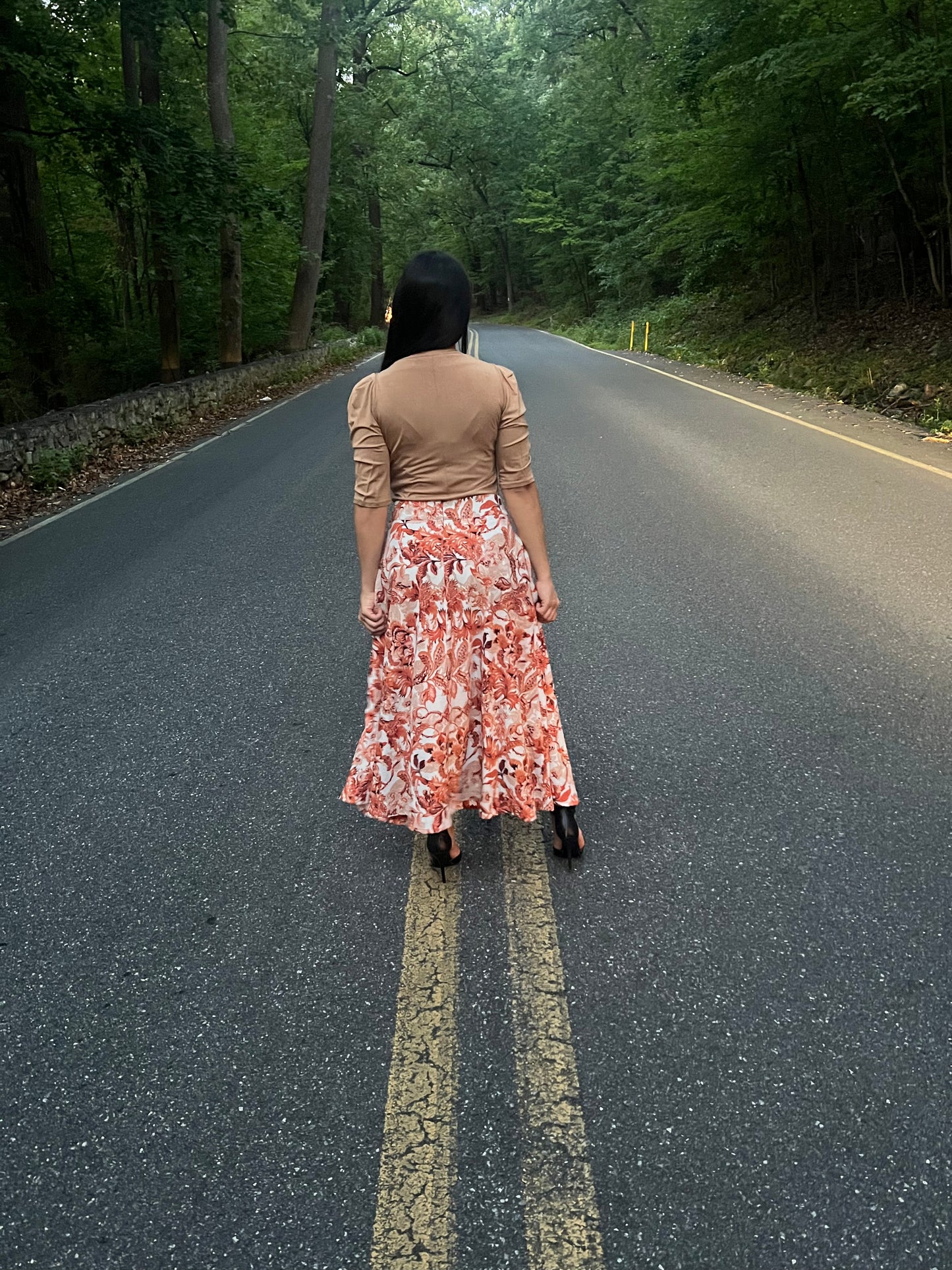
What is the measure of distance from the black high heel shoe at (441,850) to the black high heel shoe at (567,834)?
360 mm

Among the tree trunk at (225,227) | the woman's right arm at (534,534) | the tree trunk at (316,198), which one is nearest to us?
the woman's right arm at (534,534)

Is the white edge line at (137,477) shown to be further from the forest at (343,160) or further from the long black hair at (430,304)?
the long black hair at (430,304)

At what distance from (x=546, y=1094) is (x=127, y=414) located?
39.2ft

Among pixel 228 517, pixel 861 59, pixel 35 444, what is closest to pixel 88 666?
pixel 228 517

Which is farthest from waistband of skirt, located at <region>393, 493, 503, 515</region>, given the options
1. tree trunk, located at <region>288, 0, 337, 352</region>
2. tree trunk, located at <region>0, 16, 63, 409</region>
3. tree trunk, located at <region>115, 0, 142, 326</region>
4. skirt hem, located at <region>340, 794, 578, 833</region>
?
tree trunk, located at <region>288, 0, 337, 352</region>

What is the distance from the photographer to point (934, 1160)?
76.4 inches

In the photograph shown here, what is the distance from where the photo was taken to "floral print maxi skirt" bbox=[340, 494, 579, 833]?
2779mm

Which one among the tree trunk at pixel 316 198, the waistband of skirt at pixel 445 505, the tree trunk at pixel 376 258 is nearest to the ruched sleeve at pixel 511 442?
the waistband of skirt at pixel 445 505

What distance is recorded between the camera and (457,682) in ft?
9.43

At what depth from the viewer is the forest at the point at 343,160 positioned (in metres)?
13.0

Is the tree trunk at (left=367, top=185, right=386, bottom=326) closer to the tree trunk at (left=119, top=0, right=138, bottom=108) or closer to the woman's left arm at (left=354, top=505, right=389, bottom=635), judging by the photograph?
the tree trunk at (left=119, top=0, right=138, bottom=108)

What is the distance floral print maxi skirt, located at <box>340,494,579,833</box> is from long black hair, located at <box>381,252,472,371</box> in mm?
468

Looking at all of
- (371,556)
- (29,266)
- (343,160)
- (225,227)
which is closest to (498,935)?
(371,556)

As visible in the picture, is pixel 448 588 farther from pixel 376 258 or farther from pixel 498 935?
pixel 376 258
